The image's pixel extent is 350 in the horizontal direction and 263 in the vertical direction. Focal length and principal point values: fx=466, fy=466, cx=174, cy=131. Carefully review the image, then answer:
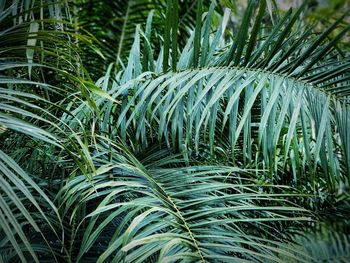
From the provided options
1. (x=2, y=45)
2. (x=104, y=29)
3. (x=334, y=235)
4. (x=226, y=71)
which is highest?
(x=104, y=29)

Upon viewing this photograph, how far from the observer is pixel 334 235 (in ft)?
4.83

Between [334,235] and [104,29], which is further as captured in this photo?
[104,29]

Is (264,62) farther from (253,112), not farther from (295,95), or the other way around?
(253,112)

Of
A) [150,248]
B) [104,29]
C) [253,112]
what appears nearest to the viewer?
[150,248]

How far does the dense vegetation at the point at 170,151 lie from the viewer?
723 mm

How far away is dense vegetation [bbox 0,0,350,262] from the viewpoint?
0.72 meters

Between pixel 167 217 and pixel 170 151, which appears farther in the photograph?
pixel 170 151

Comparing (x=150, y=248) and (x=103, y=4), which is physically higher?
(x=103, y=4)

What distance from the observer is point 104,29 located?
1.93 m

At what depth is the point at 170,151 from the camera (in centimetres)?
110

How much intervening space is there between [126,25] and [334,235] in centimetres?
118

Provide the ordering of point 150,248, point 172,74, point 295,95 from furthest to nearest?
point 172,74
point 295,95
point 150,248

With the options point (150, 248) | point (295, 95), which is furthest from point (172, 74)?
point (150, 248)

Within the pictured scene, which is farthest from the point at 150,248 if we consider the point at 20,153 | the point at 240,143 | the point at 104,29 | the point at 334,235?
the point at 104,29
